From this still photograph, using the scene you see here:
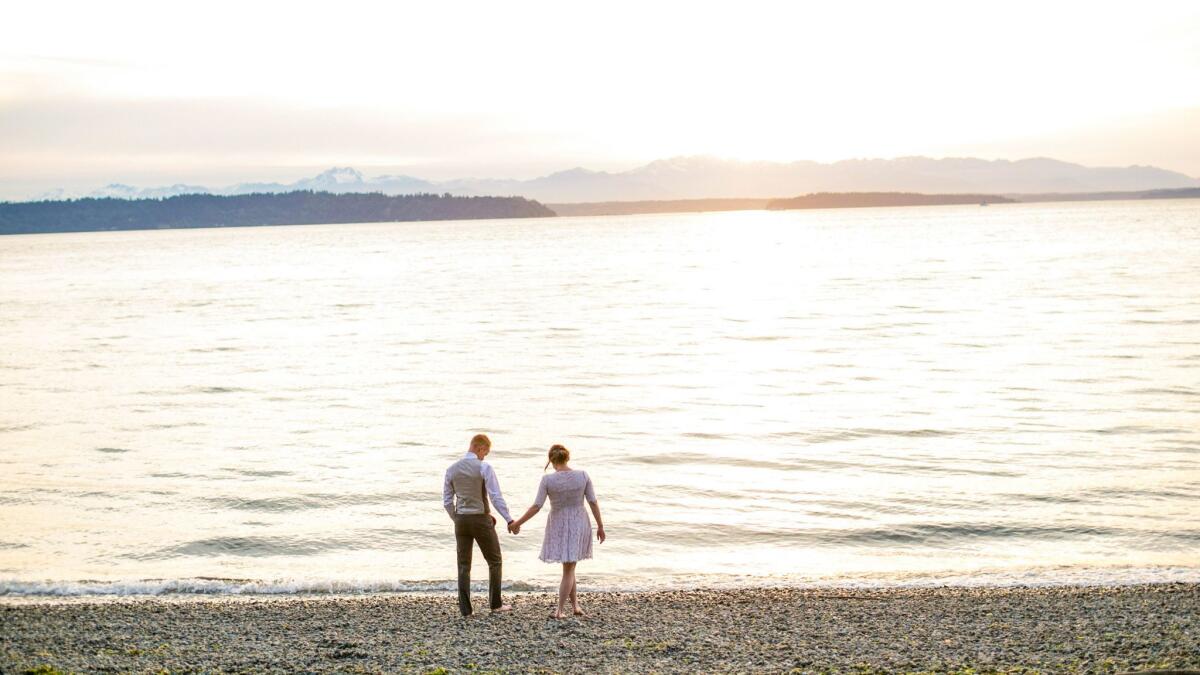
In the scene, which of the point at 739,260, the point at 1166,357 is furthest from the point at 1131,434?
the point at 739,260

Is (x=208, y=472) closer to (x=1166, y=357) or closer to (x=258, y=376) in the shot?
(x=258, y=376)

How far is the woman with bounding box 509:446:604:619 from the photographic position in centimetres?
1080

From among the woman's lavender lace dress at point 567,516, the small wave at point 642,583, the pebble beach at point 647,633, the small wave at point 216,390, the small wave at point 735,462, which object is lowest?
the small wave at point 216,390

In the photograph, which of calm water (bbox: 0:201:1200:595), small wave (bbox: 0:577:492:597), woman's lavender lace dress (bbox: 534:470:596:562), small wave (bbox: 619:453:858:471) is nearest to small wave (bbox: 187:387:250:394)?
calm water (bbox: 0:201:1200:595)

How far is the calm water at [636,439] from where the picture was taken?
1577cm

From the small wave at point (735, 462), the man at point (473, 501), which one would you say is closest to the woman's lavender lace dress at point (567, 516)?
the man at point (473, 501)

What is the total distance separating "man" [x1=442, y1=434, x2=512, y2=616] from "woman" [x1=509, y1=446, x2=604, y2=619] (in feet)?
1.22

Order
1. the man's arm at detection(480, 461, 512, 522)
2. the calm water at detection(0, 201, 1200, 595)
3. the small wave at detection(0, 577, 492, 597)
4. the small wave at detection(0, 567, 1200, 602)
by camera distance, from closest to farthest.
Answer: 1. the man's arm at detection(480, 461, 512, 522)
2. the small wave at detection(0, 567, 1200, 602)
3. the small wave at detection(0, 577, 492, 597)
4. the calm water at detection(0, 201, 1200, 595)

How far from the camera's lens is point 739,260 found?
5187 inches

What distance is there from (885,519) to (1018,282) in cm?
6868

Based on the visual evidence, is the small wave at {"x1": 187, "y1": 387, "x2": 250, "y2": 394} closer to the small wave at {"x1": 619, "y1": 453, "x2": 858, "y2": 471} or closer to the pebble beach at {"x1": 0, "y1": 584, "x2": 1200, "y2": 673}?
the small wave at {"x1": 619, "y1": 453, "x2": 858, "y2": 471}

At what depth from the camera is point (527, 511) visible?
10.9m

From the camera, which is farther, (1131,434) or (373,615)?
(1131,434)

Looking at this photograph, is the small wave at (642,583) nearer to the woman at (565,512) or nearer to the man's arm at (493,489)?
the woman at (565,512)
